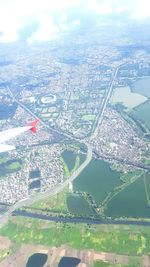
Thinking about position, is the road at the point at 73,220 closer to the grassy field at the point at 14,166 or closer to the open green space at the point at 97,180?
the open green space at the point at 97,180

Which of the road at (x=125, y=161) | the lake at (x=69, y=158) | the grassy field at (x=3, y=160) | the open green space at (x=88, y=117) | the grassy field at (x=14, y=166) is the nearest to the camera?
the road at (x=125, y=161)

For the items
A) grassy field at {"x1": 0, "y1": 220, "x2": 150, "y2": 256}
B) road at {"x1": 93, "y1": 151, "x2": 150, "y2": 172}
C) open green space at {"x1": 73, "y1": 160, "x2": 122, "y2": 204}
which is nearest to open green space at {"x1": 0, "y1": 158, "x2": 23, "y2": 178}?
open green space at {"x1": 73, "y1": 160, "x2": 122, "y2": 204}

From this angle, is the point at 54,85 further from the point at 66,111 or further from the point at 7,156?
the point at 7,156

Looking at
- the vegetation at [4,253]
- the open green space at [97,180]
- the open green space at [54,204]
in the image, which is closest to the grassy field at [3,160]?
the open green space at [97,180]

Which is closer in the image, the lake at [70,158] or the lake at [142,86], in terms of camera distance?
the lake at [70,158]

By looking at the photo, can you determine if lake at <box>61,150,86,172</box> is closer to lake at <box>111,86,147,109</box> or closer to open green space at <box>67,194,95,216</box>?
open green space at <box>67,194,95,216</box>

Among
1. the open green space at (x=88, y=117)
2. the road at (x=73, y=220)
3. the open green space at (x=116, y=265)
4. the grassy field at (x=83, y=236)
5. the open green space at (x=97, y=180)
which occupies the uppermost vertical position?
the open green space at (x=88, y=117)
